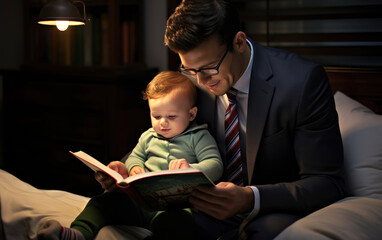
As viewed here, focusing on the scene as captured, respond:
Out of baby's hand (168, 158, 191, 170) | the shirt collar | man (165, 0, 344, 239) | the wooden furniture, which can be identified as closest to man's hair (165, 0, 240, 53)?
man (165, 0, 344, 239)

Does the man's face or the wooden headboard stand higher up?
the man's face

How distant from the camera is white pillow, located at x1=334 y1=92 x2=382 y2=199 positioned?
1713 mm

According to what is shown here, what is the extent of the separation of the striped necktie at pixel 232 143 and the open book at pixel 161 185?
0.32 metres

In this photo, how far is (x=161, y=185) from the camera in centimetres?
129

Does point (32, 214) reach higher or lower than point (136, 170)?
lower

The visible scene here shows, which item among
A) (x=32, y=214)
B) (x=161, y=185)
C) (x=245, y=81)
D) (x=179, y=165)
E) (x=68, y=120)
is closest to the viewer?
(x=161, y=185)

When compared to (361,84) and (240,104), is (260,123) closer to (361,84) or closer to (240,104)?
(240,104)

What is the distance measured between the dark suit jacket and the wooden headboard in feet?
2.55

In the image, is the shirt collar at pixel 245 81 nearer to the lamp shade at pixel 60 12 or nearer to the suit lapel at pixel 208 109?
the suit lapel at pixel 208 109

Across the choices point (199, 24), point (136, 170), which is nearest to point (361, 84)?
point (199, 24)

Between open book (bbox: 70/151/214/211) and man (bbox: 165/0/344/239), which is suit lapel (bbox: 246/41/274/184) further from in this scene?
open book (bbox: 70/151/214/211)

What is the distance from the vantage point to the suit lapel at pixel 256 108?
1626 millimetres

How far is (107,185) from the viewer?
5.18ft

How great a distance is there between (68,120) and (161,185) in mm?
2133
